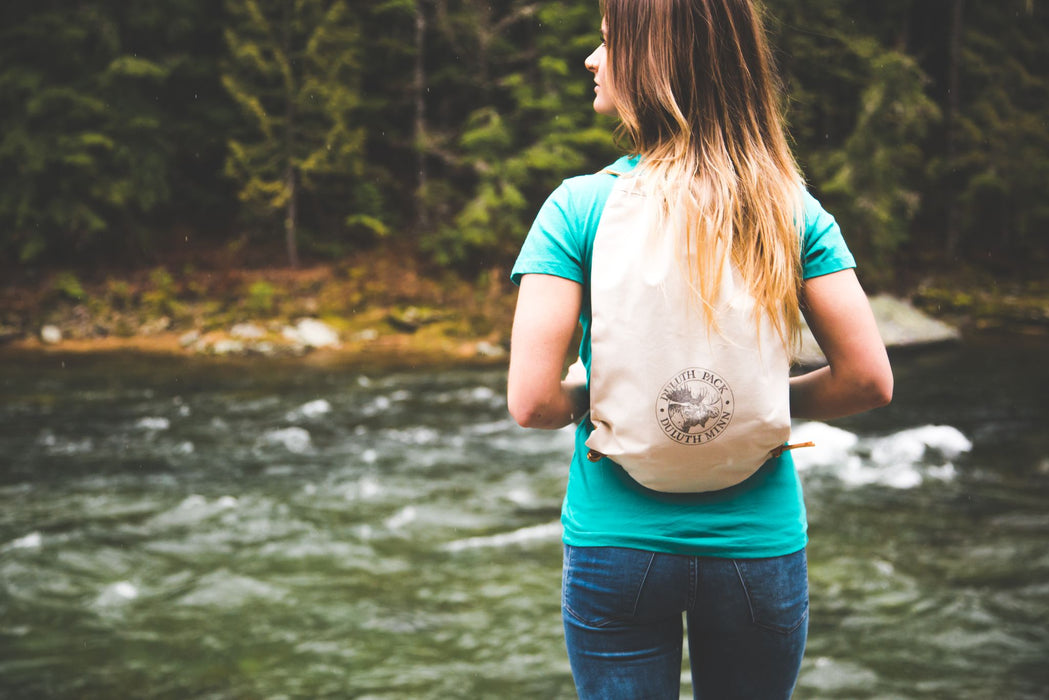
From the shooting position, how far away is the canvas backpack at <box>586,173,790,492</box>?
142 centimetres

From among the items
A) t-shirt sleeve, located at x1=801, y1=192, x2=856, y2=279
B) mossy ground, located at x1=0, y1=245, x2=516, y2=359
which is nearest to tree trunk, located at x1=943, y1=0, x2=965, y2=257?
mossy ground, located at x1=0, y1=245, x2=516, y2=359

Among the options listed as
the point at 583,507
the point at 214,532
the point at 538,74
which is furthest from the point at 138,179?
the point at 583,507

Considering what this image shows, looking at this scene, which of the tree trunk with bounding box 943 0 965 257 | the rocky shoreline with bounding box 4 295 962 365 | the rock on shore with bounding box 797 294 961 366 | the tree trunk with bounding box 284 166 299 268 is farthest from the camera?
the tree trunk with bounding box 943 0 965 257

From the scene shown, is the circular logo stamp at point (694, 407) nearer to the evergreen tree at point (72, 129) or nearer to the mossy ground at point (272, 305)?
the mossy ground at point (272, 305)

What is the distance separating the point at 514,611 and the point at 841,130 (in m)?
22.5

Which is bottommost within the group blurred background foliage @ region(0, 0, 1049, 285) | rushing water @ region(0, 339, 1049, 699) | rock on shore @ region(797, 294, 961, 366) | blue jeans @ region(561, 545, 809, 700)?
rushing water @ region(0, 339, 1049, 699)

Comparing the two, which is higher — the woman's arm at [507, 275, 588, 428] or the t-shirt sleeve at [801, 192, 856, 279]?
the t-shirt sleeve at [801, 192, 856, 279]

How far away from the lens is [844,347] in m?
1.57

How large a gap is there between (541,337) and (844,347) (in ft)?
1.83

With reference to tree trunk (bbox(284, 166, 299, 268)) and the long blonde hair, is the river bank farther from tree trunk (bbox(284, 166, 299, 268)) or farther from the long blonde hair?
the long blonde hair

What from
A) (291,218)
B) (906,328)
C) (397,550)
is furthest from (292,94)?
(397,550)

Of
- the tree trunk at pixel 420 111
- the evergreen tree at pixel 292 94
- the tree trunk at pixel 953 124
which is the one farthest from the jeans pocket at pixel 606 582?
the tree trunk at pixel 953 124

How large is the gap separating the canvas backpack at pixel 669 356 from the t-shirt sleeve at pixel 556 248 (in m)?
0.04

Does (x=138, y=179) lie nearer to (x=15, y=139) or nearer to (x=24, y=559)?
(x=15, y=139)
